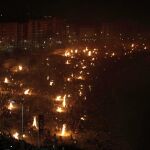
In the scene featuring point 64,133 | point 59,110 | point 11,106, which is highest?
point 64,133

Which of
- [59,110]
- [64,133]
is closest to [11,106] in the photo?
[59,110]

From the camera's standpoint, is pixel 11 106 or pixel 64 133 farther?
pixel 11 106

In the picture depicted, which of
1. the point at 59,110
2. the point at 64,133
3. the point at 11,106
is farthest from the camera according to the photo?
the point at 11,106

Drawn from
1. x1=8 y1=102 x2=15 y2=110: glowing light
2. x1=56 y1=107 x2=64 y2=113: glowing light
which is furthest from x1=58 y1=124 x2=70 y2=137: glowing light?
x1=8 y1=102 x2=15 y2=110: glowing light

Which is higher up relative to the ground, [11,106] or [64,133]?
[64,133]

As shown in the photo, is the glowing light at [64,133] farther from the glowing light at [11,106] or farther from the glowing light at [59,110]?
the glowing light at [11,106]

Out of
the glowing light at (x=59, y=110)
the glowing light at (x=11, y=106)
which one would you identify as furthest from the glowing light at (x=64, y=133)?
the glowing light at (x=11, y=106)

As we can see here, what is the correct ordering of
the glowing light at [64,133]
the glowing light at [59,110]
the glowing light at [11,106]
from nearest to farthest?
the glowing light at [64,133] → the glowing light at [59,110] → the glowing light at [11,106]

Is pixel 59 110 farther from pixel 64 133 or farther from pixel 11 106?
pixel 64 133

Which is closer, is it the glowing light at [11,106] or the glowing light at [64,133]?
the glowing light at [64,133]

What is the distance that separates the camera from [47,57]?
180 ft

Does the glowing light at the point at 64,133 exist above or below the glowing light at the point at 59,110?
above

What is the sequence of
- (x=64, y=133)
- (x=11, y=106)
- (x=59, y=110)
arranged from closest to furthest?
(x=64, y=133)
(x=59, y=110)
(x=11, y=106)

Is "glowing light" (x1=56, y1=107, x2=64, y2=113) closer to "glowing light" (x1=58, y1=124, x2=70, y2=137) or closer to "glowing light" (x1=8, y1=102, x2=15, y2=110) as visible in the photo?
"glowing light" (x1=8, y1=102, x2=15, y2=110)
